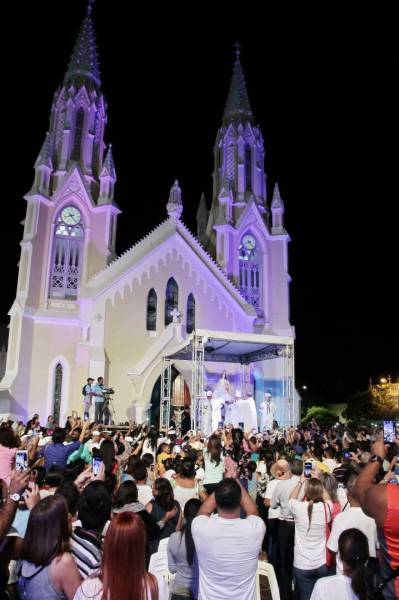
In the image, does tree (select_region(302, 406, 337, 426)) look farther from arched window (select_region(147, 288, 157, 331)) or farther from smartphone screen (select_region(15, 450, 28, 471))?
smartphone screen (select_region(15, 450, 28, 471))

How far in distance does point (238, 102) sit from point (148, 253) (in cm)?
1612

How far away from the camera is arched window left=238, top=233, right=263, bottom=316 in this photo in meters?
33.3

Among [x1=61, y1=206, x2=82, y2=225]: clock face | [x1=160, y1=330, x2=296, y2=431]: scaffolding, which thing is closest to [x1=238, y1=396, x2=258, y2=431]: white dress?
[x1=160, y1=330, x2=296, y2=431]: scaffolding

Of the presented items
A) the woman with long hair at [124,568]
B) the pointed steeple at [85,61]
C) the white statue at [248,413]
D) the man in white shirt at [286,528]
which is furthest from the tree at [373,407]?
the woman with long hair at [124,568]

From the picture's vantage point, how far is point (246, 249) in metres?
34.3

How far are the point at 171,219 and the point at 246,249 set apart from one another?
20.5ft

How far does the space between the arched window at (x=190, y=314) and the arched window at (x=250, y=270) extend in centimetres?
434


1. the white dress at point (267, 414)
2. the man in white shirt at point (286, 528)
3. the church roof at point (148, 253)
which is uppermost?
the church roof at point (148, 253)

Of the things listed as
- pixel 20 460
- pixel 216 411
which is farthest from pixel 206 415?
pixel 20 460

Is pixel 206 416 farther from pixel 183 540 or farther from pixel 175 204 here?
pixel 183 540

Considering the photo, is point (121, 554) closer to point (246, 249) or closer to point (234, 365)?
point (234, 365)

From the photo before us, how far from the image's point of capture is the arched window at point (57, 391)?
26.8m

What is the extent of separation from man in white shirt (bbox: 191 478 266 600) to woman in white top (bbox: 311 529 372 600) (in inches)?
20.2

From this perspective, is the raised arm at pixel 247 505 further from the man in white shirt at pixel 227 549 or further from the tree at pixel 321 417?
the tree at pixel 321 417
